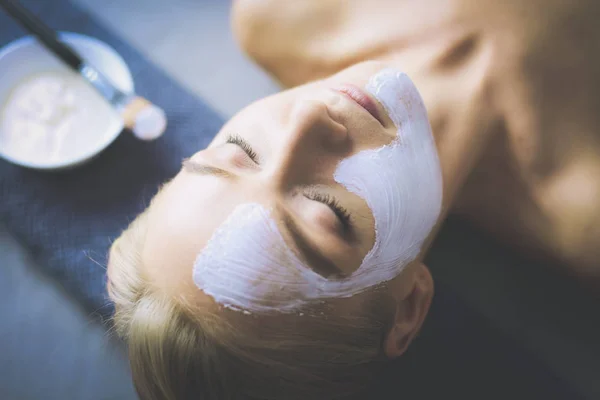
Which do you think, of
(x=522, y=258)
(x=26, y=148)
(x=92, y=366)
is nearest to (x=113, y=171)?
(x=26, y=148)

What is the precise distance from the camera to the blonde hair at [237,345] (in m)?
0.54

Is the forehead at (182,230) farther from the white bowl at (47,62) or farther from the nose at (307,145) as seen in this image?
the white bowl at (47,62)

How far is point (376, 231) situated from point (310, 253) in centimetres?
10

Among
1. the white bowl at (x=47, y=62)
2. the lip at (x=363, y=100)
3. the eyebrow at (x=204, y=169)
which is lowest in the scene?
the white bowl at (x=47, y=62)

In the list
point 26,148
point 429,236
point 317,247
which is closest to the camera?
point 317,247

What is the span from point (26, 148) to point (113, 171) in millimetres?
164

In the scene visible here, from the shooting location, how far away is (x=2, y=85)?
2.98ft

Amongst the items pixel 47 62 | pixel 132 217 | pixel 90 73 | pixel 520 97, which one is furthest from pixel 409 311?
pixel 47 62

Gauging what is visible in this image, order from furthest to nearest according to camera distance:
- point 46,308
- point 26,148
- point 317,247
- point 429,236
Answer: point 46,308, point 26,148, point 429,236, point 317,247

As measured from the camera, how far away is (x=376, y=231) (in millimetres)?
565

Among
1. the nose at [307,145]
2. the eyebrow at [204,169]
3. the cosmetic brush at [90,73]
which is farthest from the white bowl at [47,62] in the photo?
the nose at [307,145]

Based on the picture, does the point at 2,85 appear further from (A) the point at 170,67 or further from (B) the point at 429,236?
(B) the point at 429,236

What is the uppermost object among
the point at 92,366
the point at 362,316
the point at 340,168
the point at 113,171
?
the point at 340,168

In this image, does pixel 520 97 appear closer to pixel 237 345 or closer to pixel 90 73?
pixel 237 345
